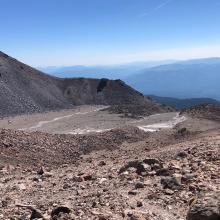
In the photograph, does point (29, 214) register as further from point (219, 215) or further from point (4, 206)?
point (219, 215)

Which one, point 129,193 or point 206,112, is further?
point 206,112

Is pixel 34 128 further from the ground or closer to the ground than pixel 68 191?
closer to the ground

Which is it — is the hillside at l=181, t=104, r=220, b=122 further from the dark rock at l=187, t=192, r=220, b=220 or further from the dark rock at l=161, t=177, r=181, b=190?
the dark rock at l=187, t=192, r=220, b=220

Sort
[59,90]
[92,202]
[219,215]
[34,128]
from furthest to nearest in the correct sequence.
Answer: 1. [59,90]
2. [34,128]
3. [92,202]
4. [219,215]

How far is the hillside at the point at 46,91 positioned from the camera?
7862 centimetres

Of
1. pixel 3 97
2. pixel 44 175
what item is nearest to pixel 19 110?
pixel 3 97

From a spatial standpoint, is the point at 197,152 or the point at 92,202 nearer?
the point at 92,202

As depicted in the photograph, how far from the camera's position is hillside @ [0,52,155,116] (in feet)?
258

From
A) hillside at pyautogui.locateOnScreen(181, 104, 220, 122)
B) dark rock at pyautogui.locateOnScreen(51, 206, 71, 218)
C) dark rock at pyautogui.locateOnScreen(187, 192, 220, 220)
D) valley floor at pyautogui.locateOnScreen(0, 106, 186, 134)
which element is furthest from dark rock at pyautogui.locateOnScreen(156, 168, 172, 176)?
hillside at pyautogui.locateOnScreen(181, 104, 220, 122)

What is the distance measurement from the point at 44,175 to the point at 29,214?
216 inches

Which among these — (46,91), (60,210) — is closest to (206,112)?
(46,91)

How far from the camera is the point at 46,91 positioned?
91812 millimetres

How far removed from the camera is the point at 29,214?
9664 mm

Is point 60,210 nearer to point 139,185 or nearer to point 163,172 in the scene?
point 139,185
